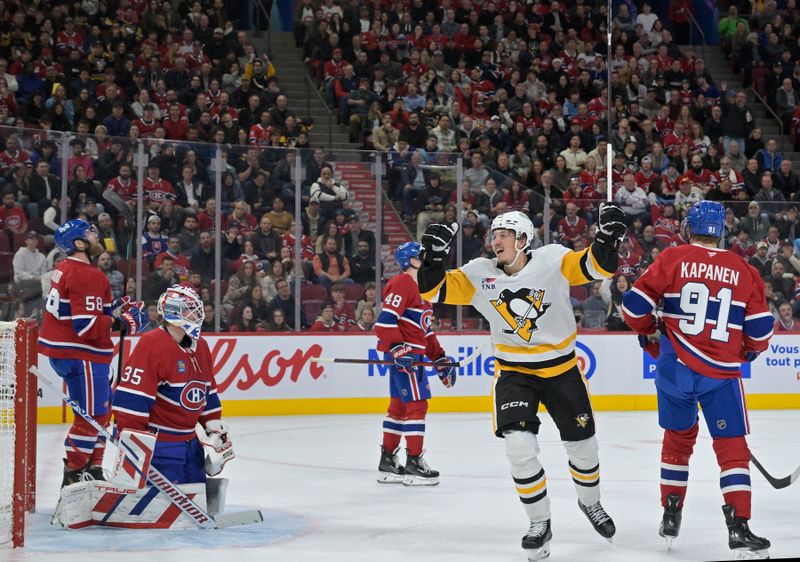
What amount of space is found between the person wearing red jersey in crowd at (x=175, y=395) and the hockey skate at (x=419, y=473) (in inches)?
75.0

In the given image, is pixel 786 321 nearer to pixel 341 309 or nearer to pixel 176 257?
pixel 341 309

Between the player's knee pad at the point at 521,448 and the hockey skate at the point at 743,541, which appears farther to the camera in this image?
the player's knee pad at the point at 521,448

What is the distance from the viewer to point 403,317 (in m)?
7.39

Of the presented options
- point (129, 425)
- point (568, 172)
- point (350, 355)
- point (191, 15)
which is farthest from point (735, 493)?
point (191, 15)

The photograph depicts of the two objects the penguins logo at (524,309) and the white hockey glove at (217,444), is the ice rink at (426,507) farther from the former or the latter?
the penguins logo at (524,309)

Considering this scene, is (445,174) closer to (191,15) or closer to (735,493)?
(191,15)

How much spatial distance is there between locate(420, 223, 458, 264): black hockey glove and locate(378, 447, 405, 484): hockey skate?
2618mm

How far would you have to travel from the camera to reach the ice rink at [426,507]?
16.6 ft

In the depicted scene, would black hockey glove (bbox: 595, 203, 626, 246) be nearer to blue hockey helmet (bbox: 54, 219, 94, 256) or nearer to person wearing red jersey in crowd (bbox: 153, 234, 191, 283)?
blue hockey helmet (bbox: 54, 219, 94, 256)

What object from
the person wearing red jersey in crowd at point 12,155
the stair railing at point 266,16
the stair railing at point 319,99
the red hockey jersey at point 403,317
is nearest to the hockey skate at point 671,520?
the red hockey jersey at point 403,317

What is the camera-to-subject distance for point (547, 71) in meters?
16.5

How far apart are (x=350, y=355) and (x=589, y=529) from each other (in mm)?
5959

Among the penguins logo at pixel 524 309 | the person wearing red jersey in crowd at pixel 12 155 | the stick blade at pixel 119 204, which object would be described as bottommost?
the penguins logo at pixel 524 309

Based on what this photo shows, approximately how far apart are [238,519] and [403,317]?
2141 mm
